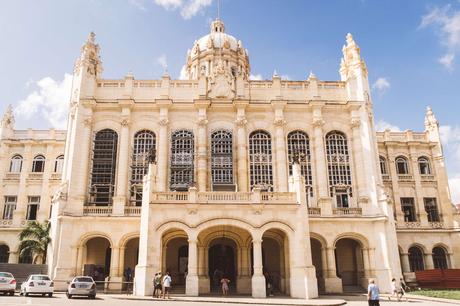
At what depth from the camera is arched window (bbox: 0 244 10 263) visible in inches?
1499

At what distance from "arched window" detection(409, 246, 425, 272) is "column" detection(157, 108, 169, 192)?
83.5 feet

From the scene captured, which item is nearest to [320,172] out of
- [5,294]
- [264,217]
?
[264,217]

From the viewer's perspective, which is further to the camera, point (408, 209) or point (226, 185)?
point (408, 209)

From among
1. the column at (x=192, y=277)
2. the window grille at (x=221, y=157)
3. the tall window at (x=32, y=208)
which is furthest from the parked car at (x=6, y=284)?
the tall window at (x=32, y=208)

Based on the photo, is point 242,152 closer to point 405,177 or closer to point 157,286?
point 157,286

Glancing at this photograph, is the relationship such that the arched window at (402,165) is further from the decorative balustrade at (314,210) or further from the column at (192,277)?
the column at (192,277)

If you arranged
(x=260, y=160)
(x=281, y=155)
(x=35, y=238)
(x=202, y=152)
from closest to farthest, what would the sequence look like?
1. (x=35, y=238)
2. (x=202, y=152)
3. (x=281, y=155)
4. (x=260, y=160)

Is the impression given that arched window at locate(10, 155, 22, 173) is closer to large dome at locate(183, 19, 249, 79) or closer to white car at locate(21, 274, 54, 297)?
white car at locate(21, 274, 54, 297)

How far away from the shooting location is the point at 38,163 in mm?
41438

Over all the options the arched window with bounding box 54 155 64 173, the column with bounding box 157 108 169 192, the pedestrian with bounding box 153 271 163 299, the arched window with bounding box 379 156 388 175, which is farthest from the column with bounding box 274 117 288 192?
the arched window with bounding box 54 155 64 173

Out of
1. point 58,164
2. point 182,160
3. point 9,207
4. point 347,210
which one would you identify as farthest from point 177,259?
point 9,207

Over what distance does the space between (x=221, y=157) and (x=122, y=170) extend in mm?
8636

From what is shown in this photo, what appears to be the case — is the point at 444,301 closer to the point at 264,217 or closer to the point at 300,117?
the point at 264,217

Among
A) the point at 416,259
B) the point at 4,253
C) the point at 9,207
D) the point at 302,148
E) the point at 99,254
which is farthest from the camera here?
the point at 9,207
